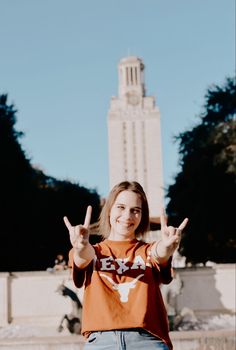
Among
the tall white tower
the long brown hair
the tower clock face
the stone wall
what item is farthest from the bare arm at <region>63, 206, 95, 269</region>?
the tower clock face

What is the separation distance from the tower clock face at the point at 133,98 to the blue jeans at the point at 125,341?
107622 mm

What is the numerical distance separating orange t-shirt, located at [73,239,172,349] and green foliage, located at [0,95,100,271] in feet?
79.1

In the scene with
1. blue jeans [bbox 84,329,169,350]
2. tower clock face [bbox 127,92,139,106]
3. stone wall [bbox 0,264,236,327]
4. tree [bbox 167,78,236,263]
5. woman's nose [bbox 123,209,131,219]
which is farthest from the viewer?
tower clock face [bbox 127,92,139,106]

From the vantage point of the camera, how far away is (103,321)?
8.25 ft

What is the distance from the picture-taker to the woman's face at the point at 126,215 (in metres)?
2.79

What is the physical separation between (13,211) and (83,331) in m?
25.0

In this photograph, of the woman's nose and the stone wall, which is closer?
the woman's nose

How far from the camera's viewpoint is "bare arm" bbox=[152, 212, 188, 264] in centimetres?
259

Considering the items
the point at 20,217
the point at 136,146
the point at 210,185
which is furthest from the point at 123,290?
the point at 136,146

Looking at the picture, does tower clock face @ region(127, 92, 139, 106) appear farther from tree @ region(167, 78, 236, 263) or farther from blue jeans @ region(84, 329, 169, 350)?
blue jeans @ region(84, 329, 169, 350)

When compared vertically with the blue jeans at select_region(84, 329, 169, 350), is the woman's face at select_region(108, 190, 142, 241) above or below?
above

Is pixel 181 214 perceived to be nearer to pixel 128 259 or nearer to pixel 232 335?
pixel 232 335

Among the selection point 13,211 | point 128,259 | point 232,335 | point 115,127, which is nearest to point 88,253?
point 128,259

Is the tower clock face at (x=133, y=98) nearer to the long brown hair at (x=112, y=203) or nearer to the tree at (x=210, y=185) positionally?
the tree at (x=210, y=185)
